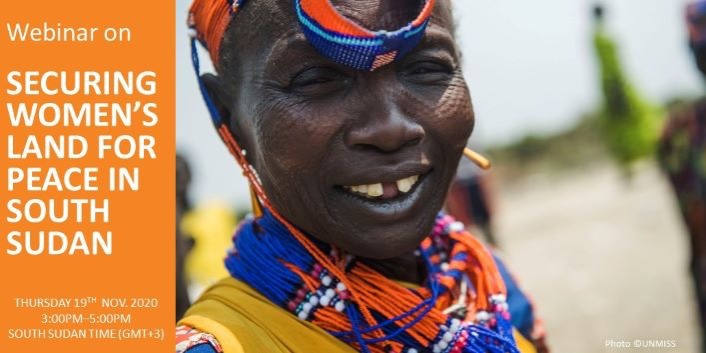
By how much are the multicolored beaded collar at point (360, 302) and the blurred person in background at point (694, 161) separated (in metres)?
2.55

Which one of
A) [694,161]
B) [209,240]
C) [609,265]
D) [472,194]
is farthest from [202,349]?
[472,194]

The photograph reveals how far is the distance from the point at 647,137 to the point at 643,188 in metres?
1.35

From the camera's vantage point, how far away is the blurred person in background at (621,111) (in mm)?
12357

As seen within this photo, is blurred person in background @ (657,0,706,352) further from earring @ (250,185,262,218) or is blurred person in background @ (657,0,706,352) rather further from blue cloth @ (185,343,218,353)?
blue cloth @ (185,343,218,353)

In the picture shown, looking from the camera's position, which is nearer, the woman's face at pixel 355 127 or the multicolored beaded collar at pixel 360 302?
the woman's face at pixel 355 127

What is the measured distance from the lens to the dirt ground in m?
6.52

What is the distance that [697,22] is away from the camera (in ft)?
13.4

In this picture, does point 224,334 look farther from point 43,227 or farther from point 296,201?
point 43,227

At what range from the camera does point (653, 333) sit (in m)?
6.27

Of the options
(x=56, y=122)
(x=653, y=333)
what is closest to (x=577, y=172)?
(x=653, y=333)

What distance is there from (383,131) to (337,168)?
130mm

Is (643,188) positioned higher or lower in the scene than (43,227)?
lower

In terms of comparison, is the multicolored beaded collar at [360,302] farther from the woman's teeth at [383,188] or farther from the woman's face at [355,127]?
the woman's teeth at [383,188]

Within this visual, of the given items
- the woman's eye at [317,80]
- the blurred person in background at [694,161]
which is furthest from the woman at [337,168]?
the blurred person in background at [694,161]
